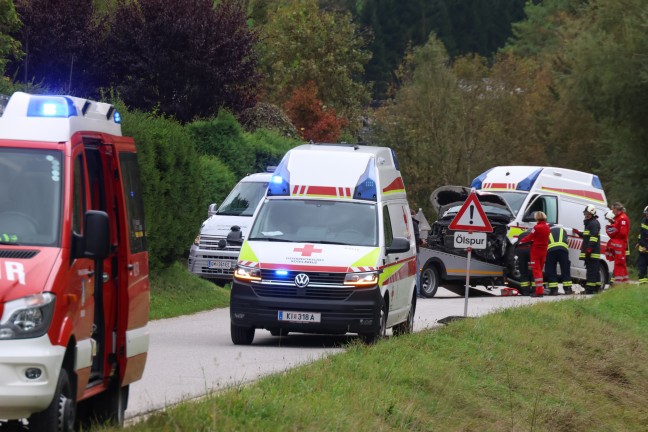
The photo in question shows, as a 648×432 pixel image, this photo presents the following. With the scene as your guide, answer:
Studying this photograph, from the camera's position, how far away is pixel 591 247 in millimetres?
31438

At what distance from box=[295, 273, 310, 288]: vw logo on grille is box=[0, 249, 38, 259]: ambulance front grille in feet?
28.0

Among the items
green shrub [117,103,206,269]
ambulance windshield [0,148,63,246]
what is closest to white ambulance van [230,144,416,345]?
green shrub [117,103,206,269]

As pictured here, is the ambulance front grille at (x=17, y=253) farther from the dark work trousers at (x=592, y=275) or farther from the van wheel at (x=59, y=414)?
the dark work trousers at (x=592, y=275)

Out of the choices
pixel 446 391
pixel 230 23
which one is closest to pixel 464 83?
pixel 230 23

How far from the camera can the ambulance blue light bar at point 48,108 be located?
9.79 m

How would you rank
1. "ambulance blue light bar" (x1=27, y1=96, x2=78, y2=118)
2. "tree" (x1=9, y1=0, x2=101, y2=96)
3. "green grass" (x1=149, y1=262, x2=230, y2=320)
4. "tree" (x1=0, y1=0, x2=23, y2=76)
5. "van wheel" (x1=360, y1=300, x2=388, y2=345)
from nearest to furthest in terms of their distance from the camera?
"ambulance blue light bar" (x1=27, y1=96, x2=78, y2=118) → "van wheel" (x1=360, y1=300, x2=388, y2=345) → "green grass" (x1=149, y1=262, x2=230, y2=320) → "tree" (x1=0, y1=0, x2=23, y2=76) → "tree" (x1=9, y1=0, x2=101, y2=96)


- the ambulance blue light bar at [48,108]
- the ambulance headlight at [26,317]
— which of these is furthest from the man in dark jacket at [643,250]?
the ambulance headlight at [26,317]

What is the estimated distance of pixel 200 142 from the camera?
32.9 metres

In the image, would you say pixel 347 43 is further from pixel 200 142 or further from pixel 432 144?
pixel 200 142

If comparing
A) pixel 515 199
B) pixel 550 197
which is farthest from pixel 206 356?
pixel 550 197

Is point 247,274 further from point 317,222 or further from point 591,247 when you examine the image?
point 591,247

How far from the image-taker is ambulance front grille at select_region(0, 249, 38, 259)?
8.80 metres

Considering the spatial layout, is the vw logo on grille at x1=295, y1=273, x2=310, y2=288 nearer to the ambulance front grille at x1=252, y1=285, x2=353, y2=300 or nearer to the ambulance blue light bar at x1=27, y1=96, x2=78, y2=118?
the ambulance front grille at x1=252, y1=285, x2=353, y2=300

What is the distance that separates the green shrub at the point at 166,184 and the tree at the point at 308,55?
3050 cm
